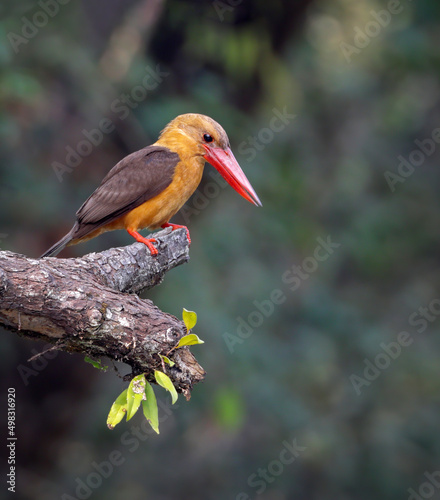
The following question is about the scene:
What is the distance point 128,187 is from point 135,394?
181cm

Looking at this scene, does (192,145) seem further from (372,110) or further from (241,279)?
(372,110)

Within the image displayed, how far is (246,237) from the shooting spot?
5371mm

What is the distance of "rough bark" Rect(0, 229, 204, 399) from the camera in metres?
2.22

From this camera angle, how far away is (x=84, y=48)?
5.14 m

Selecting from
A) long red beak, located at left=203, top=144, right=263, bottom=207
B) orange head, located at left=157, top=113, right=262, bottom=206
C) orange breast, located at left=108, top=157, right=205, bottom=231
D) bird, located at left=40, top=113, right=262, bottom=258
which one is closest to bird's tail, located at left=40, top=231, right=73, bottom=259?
bird, located at left=40, top=113, right=262, bottom=258

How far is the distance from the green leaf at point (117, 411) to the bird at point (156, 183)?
1482 millimetres

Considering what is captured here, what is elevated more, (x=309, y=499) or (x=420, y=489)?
(x=420, y=489)

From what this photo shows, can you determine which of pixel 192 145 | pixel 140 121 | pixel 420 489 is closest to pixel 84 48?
pixel 140 121

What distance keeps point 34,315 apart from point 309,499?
4.21 meters

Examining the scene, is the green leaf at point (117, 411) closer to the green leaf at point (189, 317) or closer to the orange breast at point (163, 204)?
the green leaf at point (189, 317)

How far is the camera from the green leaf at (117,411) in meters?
2.23

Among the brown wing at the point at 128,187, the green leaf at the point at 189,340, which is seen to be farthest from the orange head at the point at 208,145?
the green leaf at the point at 189,340

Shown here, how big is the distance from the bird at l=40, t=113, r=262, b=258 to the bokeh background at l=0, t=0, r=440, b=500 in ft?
2.39

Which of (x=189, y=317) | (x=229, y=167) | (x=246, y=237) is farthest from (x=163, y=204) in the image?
(x=189, y=317)
